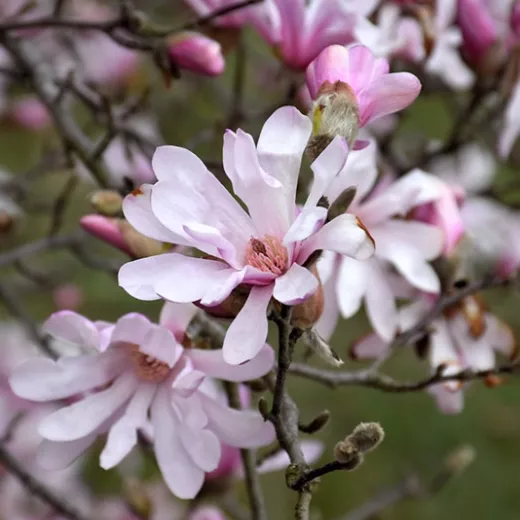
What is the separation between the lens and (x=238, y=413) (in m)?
0.55

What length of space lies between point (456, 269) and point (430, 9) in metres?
0.34

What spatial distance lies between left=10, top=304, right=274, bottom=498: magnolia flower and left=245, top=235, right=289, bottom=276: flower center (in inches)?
2.5

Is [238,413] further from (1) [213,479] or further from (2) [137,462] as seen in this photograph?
(2) [137,462]

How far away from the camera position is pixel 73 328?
54cm

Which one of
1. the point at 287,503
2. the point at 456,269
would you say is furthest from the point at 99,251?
→ the point at 456,269

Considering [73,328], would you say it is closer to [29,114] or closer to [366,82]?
[366,82]

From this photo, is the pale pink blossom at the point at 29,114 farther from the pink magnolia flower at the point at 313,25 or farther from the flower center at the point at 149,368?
the flower center at the point at 149,368

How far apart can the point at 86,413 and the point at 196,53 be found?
36 centimetres

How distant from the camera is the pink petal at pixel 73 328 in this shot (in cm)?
53

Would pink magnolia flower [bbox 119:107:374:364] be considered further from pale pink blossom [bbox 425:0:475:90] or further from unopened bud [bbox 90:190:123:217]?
pale pink blossom [bbox 425:0:475:90]

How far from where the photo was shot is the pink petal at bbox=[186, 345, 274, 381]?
0.51m

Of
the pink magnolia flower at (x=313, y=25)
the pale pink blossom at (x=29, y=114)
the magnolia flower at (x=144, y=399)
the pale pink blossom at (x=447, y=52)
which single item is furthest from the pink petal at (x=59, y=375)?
the pale pink blossom at (x=29, y=114)

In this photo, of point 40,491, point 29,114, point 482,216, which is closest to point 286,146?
point 40,491

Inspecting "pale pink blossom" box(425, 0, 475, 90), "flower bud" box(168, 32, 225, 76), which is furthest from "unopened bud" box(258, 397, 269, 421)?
"pale pink blossom" box(425, 0, 475, 90)
